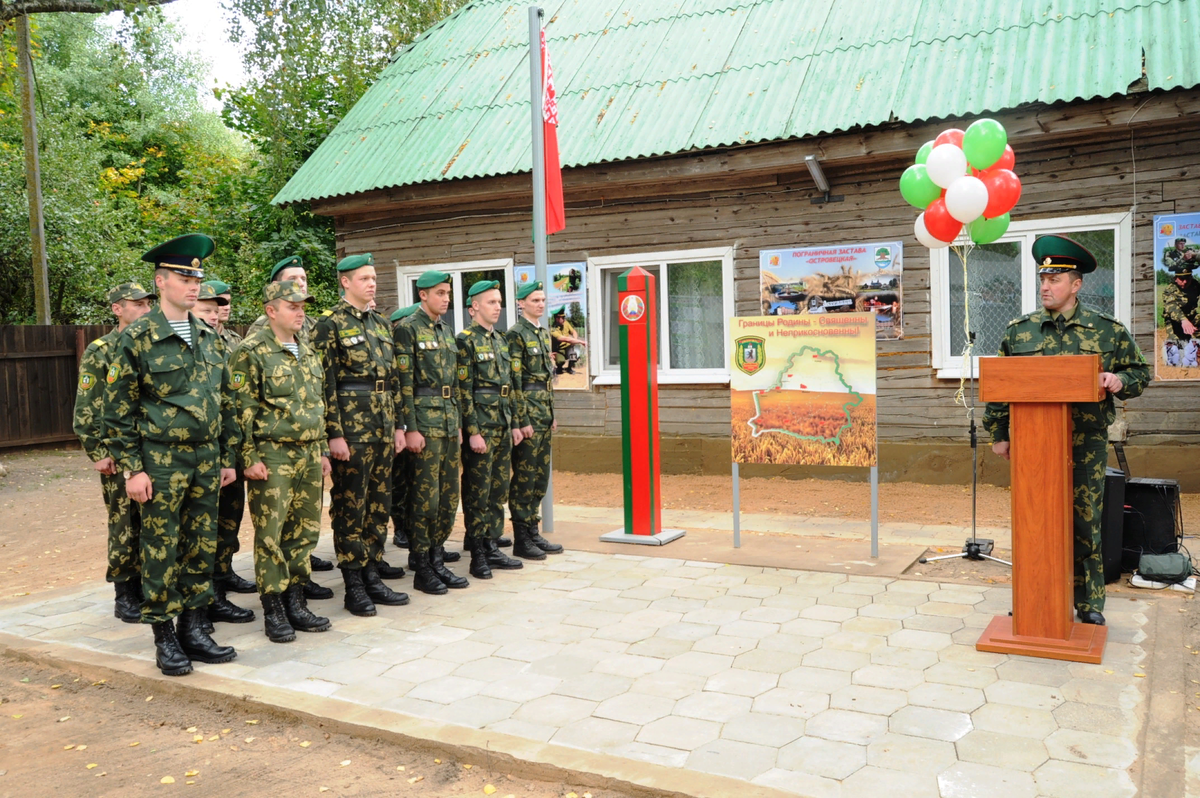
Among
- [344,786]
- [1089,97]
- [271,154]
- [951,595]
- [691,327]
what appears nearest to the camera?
[344,786]

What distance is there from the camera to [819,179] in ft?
30.6

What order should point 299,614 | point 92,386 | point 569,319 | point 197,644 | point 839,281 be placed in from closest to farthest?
point 197,644 → point 299,614 → point 92,386 → point 839,281 → point 569,319

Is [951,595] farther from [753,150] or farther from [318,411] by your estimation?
[753,150]

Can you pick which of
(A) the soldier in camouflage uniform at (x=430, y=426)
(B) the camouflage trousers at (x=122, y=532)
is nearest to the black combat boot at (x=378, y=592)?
(A) the soldier in camouflage uniform at (x=430, y=426)

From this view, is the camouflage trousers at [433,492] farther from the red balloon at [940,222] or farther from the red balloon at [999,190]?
the red balloon at [999,190]

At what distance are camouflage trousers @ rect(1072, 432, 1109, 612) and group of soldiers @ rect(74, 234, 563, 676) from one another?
142 inches

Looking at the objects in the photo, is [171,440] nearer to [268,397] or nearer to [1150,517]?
[268,397]

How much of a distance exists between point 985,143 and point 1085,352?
1953 mm

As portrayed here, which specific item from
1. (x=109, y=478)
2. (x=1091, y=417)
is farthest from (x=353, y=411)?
(x=1091, y=417)

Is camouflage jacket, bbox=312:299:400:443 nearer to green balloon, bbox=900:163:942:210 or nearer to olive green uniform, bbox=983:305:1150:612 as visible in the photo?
olive green uniform, bbox=983:305:1150:612

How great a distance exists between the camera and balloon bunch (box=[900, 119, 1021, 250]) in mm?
6273

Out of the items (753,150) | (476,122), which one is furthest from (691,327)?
(476,122)

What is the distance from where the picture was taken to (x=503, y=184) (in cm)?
1091

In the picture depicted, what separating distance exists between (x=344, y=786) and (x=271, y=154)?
52.5ft
